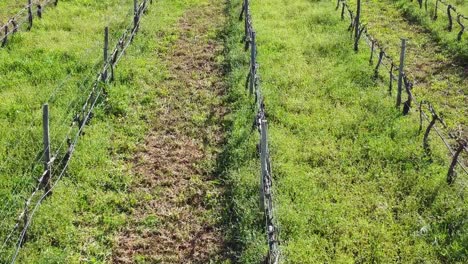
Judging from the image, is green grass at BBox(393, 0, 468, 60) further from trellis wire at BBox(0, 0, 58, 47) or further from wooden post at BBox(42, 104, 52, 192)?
trellis wire at BBox(0, 0, 58, 47)

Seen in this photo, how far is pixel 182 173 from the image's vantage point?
942 cm

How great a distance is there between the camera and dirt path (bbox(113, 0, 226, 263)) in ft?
25.3

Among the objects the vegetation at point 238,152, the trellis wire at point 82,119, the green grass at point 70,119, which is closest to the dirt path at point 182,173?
the vegetation at point 238,152

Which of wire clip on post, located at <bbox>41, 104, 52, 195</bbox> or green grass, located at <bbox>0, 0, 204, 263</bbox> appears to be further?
wire clip on post, located at <bbox>41, 104, 52, 195</bbox>

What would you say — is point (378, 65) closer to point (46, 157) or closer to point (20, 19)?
point (46, 157)

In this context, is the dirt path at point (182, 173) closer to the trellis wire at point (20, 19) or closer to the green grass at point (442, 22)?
the trellis wire at point (20, 19)

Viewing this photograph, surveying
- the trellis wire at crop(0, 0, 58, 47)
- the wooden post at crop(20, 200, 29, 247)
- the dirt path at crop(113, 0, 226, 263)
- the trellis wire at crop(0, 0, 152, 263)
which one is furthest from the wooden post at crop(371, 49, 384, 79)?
the trellis wire at crop(0, 0, 58, 47)

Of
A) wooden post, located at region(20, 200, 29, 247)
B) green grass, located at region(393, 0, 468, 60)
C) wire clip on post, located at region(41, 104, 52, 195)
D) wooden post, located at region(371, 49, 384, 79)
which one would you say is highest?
green grass, located at region(393, 0, 468, 60)

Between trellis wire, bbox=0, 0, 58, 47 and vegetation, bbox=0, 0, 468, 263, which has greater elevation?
trellis wire, bbox=0, 0, 58, 47

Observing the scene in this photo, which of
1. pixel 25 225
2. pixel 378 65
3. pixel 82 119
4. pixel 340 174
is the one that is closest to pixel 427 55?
pixel 378 65

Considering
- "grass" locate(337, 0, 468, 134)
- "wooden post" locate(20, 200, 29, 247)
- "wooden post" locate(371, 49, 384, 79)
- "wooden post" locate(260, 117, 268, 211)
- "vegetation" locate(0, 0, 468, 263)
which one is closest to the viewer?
"wooden post" locate(20, 200, 29, 247)

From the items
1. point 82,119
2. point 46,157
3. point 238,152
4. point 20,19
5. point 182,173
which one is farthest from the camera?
point 20,19

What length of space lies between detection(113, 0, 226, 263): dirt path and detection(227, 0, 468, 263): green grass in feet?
1.44

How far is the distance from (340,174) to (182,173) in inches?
Answer: 115
